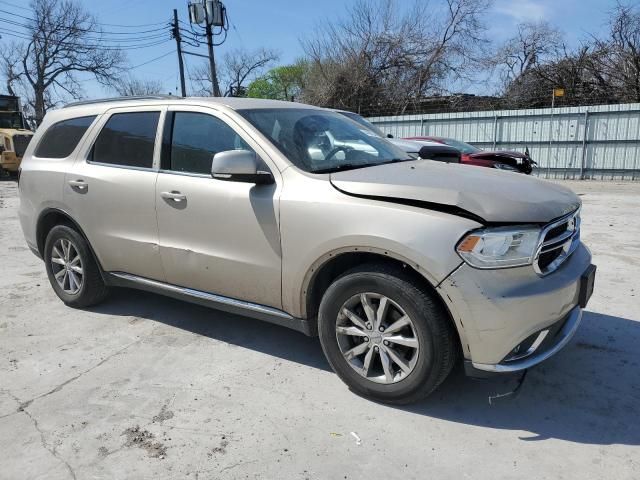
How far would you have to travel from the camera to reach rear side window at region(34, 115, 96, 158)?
4570 mm

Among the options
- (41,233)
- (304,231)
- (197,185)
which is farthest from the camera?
(41,233)

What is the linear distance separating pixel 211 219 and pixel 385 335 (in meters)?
1.42

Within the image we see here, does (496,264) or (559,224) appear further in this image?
(559,224)

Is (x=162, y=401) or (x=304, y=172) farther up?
(x=304, y=172)

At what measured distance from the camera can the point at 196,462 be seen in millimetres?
2598

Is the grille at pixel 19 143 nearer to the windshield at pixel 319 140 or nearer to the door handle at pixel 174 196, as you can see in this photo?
the door handle at pixel 174 196

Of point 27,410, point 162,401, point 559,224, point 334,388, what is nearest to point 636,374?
point 559,224

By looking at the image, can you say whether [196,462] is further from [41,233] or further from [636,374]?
[41,233]

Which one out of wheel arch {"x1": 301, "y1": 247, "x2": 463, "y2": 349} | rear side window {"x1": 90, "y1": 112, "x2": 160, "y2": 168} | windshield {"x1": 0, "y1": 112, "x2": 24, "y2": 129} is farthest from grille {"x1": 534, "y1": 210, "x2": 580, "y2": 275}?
windshield {"x1": 0, "y1": 112, "x2": 24, "y2": 129}

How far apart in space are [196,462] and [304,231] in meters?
1.37

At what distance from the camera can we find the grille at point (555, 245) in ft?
9.03

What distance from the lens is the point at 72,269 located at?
184 inches

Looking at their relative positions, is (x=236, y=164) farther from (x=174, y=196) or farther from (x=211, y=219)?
(x=174, y=196)

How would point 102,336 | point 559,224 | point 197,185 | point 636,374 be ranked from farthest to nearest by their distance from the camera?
point 102,336 < point 197,185 < point 636,374 < point 559,224
